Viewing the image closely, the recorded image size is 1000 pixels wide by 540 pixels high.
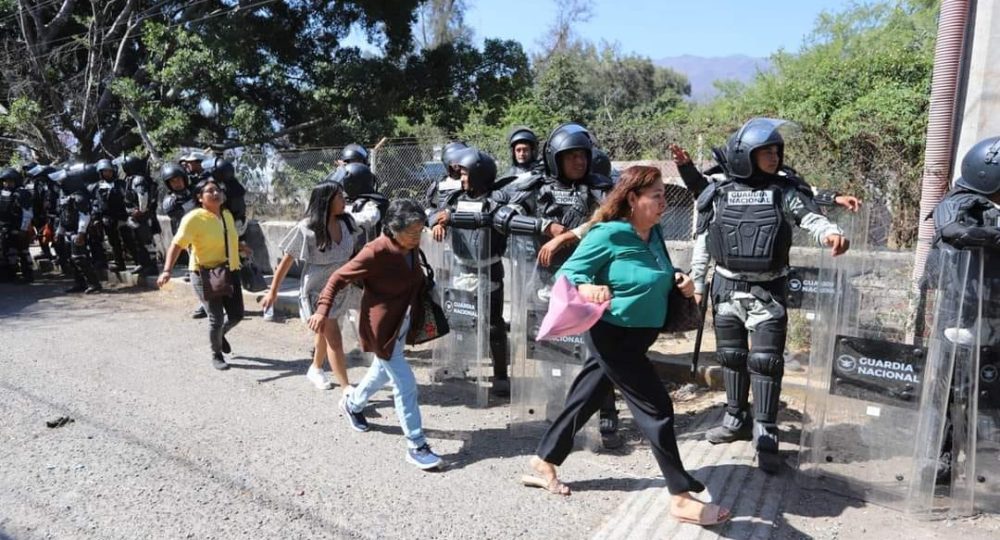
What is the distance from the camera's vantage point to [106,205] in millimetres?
9594

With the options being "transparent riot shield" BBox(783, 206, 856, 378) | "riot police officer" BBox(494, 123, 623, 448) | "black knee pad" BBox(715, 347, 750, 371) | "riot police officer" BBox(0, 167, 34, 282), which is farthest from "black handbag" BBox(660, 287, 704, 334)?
"riot police officer" BBox(0, 167, 34, 282)

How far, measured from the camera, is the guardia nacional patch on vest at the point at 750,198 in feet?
12.3

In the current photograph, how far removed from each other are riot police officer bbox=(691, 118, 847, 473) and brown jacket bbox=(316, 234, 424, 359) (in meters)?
1.82

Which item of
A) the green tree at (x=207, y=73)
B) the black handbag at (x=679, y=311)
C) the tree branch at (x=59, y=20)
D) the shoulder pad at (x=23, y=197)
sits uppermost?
the tree branch at (x=59, y=20)

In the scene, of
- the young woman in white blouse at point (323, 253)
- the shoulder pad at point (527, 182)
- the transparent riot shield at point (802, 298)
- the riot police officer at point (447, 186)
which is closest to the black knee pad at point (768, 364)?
the transparent riot shield at point (802, 298)

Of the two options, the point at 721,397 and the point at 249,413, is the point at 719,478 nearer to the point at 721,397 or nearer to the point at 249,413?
the point at 721,397

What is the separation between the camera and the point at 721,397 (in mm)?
5004

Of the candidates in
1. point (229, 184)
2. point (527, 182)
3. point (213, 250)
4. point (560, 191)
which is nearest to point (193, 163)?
point (229, 184)

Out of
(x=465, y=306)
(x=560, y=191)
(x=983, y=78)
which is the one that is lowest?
(x=465, y=306)

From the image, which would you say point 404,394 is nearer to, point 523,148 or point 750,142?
point 523,148

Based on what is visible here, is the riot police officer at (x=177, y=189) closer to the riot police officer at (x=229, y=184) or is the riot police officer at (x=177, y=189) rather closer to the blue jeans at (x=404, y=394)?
the riot police officer at (x=229, y=184)

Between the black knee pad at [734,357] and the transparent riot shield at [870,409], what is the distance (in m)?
0.37

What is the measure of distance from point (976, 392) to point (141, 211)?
32.0 feet

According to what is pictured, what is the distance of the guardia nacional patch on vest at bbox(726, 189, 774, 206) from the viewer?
3.76 metres
